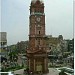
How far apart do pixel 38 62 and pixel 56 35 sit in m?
0.36

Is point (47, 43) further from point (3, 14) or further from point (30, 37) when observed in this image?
point (3, 14)

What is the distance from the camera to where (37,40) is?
7.11 feet

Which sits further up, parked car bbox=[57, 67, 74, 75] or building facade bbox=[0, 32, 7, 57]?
building facade bbox=[0, 32, 7, 57]

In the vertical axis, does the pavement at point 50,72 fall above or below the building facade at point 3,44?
below

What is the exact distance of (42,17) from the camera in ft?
7.17

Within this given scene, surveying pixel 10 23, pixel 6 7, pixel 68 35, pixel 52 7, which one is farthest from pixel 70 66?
pixel 6 7

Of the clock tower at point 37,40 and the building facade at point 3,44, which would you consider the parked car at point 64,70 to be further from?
the building facade at point 3,44

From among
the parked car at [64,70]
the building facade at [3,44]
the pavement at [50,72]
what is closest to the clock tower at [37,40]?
the pavement at [50,72]

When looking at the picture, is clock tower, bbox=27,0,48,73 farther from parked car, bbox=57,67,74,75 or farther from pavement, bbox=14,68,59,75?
parked car, bbox=57,67,74,75

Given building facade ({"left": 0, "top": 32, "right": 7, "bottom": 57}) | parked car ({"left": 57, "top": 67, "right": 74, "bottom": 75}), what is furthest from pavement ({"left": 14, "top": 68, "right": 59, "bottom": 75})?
building facade ({"left": 0, "top": 32, "right": 7, "bottom": 57})

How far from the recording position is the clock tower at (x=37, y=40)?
84.7 inches

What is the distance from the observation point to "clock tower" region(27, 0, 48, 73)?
2152mm

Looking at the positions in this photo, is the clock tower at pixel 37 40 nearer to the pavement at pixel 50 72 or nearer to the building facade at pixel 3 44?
the pavement at pixel 50 72

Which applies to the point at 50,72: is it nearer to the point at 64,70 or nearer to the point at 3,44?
the point at 64,70
